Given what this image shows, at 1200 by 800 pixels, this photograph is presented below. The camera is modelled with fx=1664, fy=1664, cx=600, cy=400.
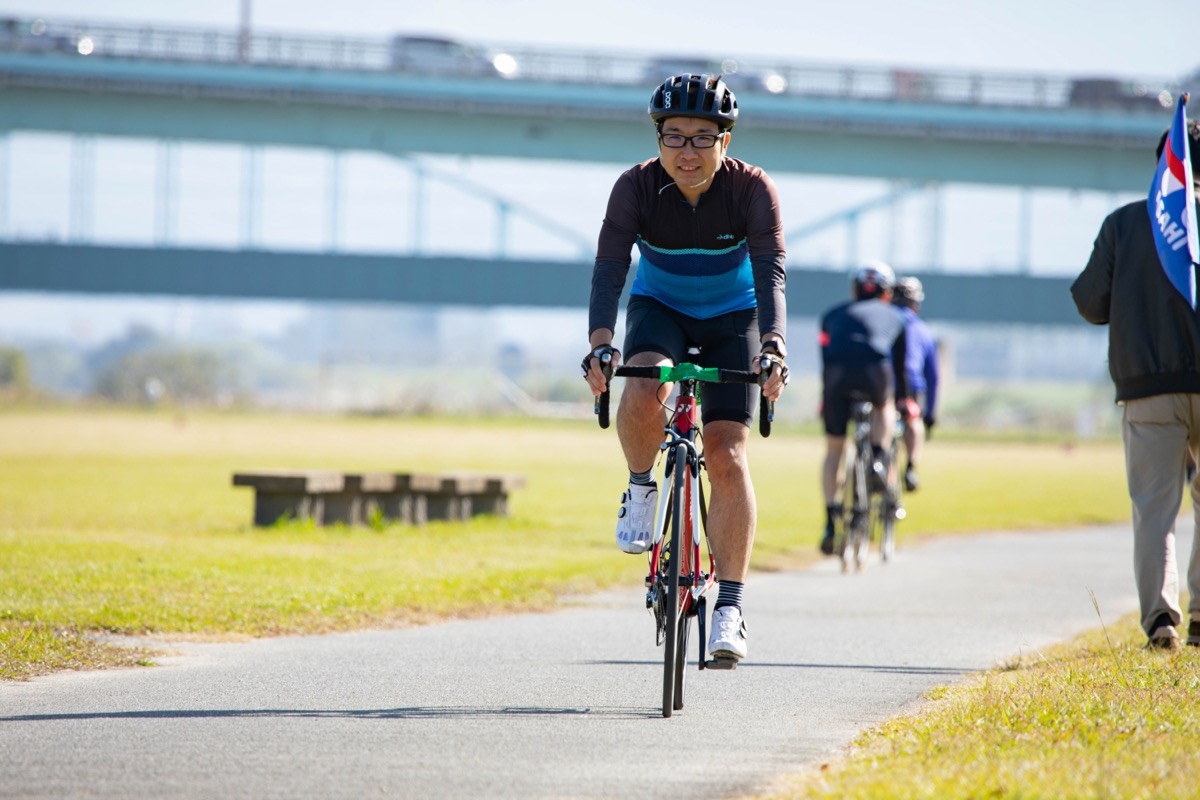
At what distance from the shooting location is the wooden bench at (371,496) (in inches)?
559

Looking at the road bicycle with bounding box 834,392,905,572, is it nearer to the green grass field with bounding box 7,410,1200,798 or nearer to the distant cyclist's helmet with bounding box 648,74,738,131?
the green grass field with bounding box 7,410,1200,798

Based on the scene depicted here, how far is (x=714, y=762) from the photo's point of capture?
5.29 meters

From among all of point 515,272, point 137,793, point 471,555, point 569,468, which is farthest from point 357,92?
point 137,793

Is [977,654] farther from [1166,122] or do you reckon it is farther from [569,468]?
[1166,122]

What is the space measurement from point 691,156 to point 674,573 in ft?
5.21

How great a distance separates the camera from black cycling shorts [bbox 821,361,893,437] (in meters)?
13.5

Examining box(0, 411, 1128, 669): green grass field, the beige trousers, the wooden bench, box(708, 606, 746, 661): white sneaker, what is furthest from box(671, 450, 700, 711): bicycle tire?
Answer: the wooden bench

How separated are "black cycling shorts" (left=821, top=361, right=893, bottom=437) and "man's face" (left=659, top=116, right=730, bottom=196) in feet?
23.9

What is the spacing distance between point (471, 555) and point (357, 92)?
3869 centimetres

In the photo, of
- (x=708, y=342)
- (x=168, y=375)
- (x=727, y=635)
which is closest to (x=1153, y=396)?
(x=708, y=342)

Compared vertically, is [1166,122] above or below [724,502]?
above

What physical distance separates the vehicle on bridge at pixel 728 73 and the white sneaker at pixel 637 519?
43611mm

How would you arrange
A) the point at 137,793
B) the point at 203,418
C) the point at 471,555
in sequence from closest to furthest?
the point at 137,793
the point at 471,555
the point at 203,418

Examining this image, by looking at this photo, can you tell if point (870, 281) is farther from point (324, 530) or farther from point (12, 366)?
point (12, 366)
